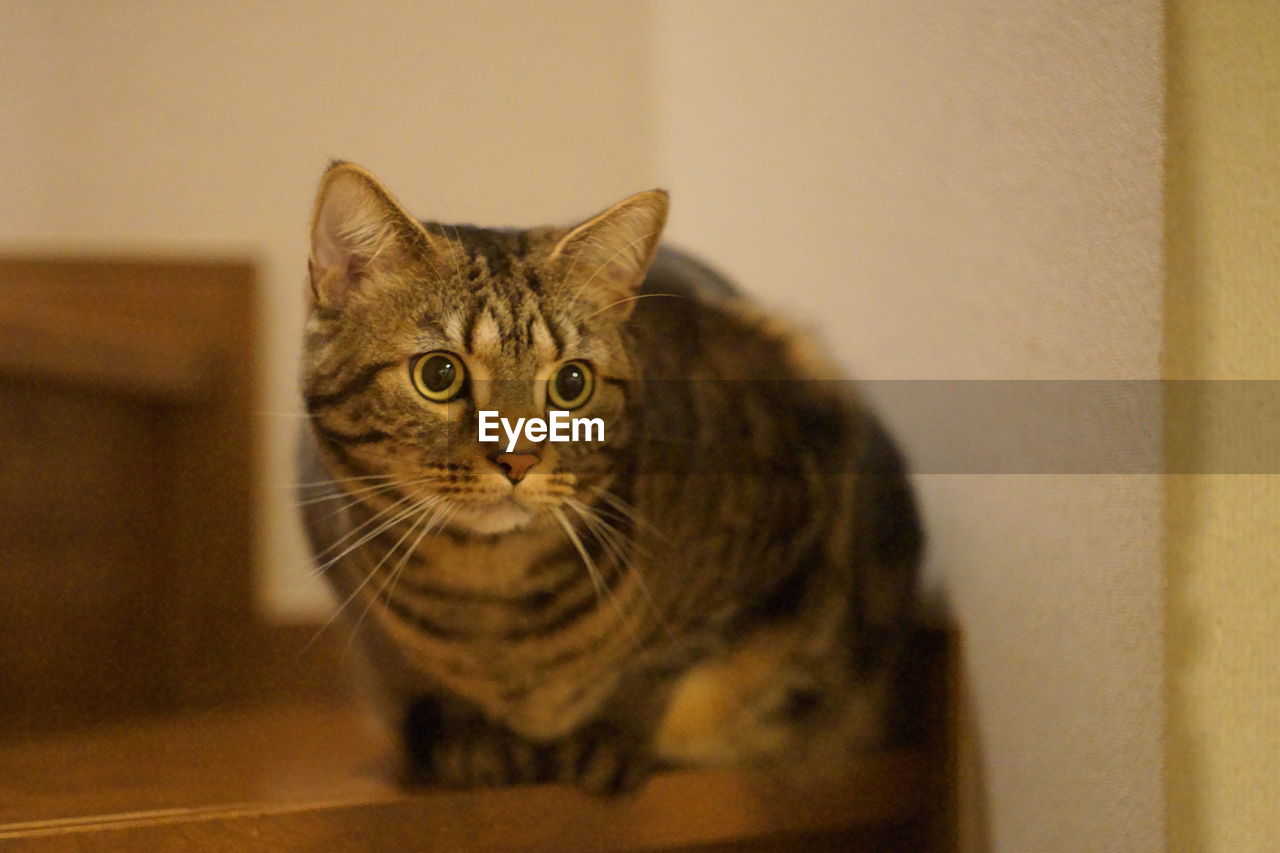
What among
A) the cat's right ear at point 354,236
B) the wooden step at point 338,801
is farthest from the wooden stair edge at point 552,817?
the cat's right ear at point 354,236

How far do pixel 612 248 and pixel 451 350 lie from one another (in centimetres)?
13

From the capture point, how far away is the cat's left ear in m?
0.53

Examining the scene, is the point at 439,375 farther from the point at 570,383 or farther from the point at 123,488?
the point at 123,488

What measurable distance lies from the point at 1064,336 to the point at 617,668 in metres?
0.40

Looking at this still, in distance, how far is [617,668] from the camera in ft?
1.97

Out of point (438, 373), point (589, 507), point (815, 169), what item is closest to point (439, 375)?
point (438, 373)

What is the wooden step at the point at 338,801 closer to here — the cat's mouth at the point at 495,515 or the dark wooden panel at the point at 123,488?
the dark wooden panel at the point at 123,488

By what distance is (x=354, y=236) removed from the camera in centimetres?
48

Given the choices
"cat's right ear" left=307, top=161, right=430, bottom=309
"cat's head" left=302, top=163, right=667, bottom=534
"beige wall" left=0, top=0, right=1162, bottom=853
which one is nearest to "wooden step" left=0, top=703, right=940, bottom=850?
"beige wall" left=0, top=0, right=1162, bottom=853

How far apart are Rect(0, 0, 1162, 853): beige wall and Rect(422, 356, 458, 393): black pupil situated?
12 cm

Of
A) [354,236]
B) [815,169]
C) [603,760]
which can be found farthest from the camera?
[815,169]

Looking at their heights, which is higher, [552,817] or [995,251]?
[995,251]

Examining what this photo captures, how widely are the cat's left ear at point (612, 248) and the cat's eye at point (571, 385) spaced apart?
51 mm

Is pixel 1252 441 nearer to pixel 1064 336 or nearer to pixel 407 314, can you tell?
pixel 1064 336
